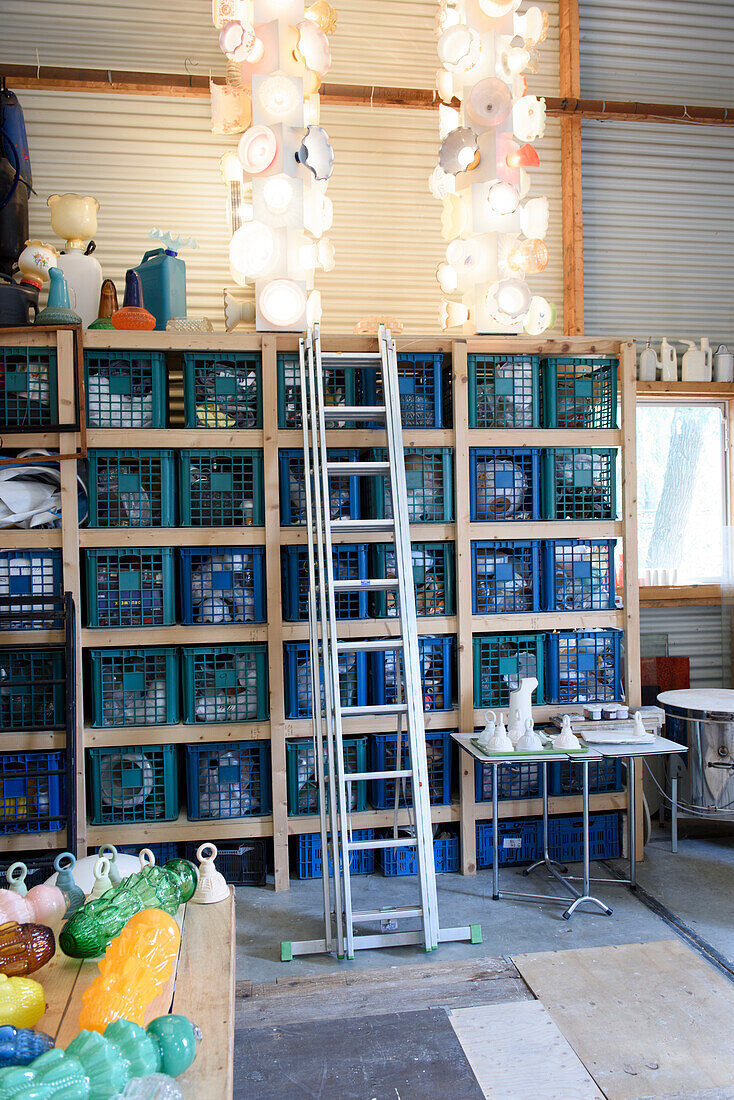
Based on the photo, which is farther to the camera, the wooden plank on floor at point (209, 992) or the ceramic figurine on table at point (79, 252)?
the ceramic figurine on table at point (79, 252)

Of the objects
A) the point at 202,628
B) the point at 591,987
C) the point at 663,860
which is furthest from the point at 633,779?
the point at 202,628

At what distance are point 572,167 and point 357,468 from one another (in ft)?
12.6

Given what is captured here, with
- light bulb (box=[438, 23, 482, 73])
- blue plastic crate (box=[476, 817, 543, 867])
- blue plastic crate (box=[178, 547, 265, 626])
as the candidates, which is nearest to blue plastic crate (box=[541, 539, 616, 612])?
blue plastic crate (box=[476, 817, 543, 867])

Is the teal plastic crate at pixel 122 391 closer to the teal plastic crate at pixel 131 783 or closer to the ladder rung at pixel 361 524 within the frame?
the ladder rung at pixel 361 524

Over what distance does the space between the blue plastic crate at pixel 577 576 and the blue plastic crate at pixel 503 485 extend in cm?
30

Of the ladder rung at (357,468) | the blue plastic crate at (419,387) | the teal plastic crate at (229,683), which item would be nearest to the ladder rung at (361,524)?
the ladder rung at (357,468)

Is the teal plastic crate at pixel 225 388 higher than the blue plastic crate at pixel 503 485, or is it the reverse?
the teal plastic crate at pixel 225 388

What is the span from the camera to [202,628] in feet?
16.1

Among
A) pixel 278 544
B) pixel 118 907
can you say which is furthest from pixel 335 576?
pixel 118 907

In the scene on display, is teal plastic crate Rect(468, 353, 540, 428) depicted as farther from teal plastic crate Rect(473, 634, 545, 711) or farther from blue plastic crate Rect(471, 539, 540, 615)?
teal plastic crate Rect(473, 634, 545, 711)

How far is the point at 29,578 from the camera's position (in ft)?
15.8

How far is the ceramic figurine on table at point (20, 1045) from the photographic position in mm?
1742

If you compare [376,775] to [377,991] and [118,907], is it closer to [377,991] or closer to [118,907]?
[377,991]

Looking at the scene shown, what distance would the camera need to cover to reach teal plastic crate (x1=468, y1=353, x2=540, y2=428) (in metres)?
5.20
